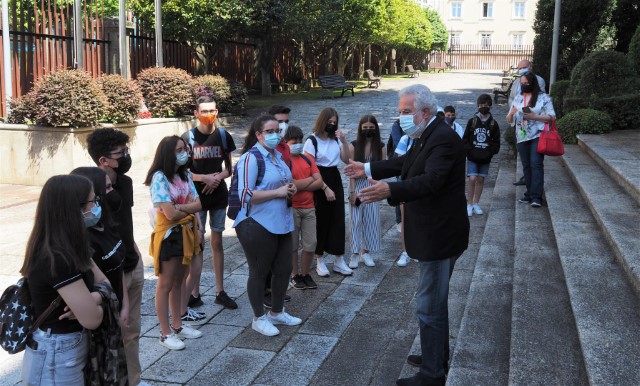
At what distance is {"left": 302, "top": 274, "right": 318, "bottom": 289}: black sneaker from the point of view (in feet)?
21.7

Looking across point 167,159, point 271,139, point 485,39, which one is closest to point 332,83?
point 271,139

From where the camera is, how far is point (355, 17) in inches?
1107

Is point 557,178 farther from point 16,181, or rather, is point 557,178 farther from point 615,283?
point 16,181

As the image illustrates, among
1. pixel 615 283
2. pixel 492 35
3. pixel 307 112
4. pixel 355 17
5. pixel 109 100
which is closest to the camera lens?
pixel 615 283

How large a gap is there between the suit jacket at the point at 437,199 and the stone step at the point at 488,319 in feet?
2.50

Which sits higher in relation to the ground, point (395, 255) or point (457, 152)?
point (457, 152)

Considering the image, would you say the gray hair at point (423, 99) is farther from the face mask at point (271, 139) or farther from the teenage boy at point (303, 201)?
the teenage boy at point (303, 201)

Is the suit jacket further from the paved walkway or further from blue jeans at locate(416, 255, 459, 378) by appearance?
the paved walkway

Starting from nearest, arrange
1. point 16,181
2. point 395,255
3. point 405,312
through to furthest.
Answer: point 405,312
point 395,255
point 16,181

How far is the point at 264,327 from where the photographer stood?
5430 mm

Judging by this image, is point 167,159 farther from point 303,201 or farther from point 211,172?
point 303,201

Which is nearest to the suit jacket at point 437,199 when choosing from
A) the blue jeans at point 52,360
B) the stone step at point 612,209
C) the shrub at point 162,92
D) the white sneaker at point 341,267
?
the stone step at point 612,209

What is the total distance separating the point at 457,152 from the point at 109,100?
34.6ft

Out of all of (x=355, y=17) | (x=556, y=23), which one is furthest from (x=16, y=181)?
(x=355, y=17)
